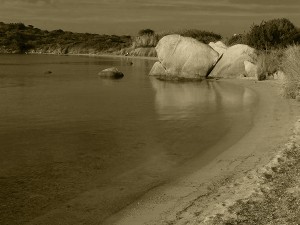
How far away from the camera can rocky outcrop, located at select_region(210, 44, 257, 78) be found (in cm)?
2589

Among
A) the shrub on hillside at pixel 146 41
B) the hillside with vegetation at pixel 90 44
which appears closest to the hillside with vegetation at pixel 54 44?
the hillside with vegetation at pixel 90 44

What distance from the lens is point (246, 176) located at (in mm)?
7668

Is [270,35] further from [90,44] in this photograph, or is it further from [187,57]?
[90,44]

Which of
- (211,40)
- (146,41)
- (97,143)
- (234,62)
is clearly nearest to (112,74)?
(234,62)

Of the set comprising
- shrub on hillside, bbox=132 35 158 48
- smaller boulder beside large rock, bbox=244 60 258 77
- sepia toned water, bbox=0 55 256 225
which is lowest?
sepia toned water, bbox=0 55 256 225

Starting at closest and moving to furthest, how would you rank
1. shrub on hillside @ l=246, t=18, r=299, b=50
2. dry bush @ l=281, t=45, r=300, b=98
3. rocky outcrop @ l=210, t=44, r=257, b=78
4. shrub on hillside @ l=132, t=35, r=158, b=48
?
dry bush @ l=281, t=45, r=300, b=98
rocky outcrop @ l=210, t=44, r=257, b=78
shrub on hillside @ l=246, t=18, r=299, b=50
shrub on hillside @ l=132, t=35, r=158, b=48

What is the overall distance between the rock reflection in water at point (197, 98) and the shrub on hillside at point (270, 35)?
8498 mm

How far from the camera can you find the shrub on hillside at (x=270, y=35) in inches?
1222

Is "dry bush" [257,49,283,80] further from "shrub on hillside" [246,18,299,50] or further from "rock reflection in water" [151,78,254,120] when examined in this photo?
"shrub on hillside" [246,18,299,50]

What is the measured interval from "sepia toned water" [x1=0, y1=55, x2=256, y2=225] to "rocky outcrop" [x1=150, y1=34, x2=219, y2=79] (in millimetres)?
6818

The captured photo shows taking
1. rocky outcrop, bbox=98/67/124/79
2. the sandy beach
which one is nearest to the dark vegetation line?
the sandy beach

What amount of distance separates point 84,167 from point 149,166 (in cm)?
120

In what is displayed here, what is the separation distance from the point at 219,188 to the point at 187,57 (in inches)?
784

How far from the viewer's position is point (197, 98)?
18203 millimetres
